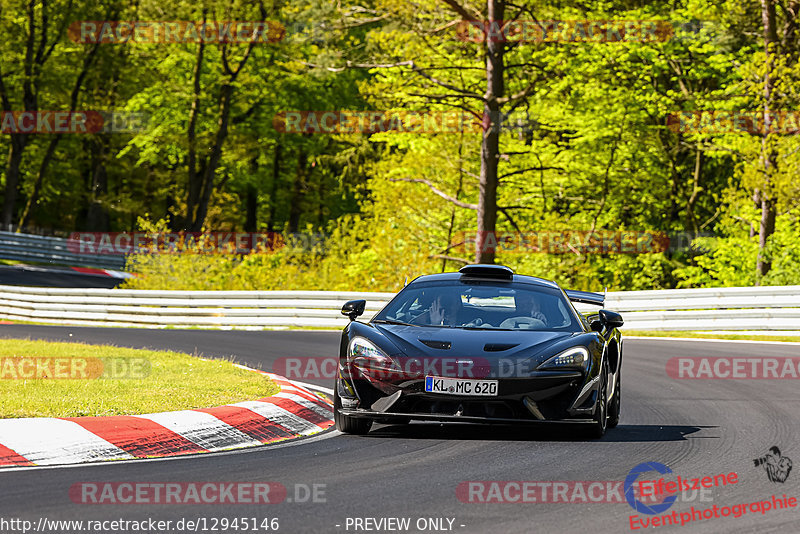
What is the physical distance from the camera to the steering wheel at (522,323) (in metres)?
9.58

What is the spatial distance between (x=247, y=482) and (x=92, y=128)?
177 ft

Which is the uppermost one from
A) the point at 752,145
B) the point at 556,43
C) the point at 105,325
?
the point at 556,43

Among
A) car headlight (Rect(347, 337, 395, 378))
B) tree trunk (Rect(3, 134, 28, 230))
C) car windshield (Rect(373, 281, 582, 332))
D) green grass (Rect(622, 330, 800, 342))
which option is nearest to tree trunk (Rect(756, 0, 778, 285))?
green grass (Rect(622, 330, 800, 342))

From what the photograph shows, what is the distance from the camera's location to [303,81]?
54.0 m

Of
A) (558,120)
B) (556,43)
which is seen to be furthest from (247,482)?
(558,120)

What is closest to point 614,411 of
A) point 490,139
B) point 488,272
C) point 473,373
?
point 488,272

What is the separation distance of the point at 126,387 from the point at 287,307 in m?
14.7

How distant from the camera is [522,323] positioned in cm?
968

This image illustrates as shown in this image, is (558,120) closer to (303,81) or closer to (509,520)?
(303,81)

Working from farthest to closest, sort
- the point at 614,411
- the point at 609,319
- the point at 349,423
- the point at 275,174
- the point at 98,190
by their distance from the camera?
the point at 275,174
the point at 98,190
the point at 614,411
the point at 609,319
the point at 349,423

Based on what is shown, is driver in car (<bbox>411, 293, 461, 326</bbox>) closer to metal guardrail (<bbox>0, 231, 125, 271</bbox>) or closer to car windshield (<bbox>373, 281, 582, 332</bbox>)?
car windshield (<bbox>373, 281, 582, 332</bbox>)

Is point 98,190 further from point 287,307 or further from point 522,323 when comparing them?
point 522,323

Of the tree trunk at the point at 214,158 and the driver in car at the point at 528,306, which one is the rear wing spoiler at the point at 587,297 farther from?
the tree trunk at the point at 214,158

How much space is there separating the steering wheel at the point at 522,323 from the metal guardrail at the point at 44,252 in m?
43.5
